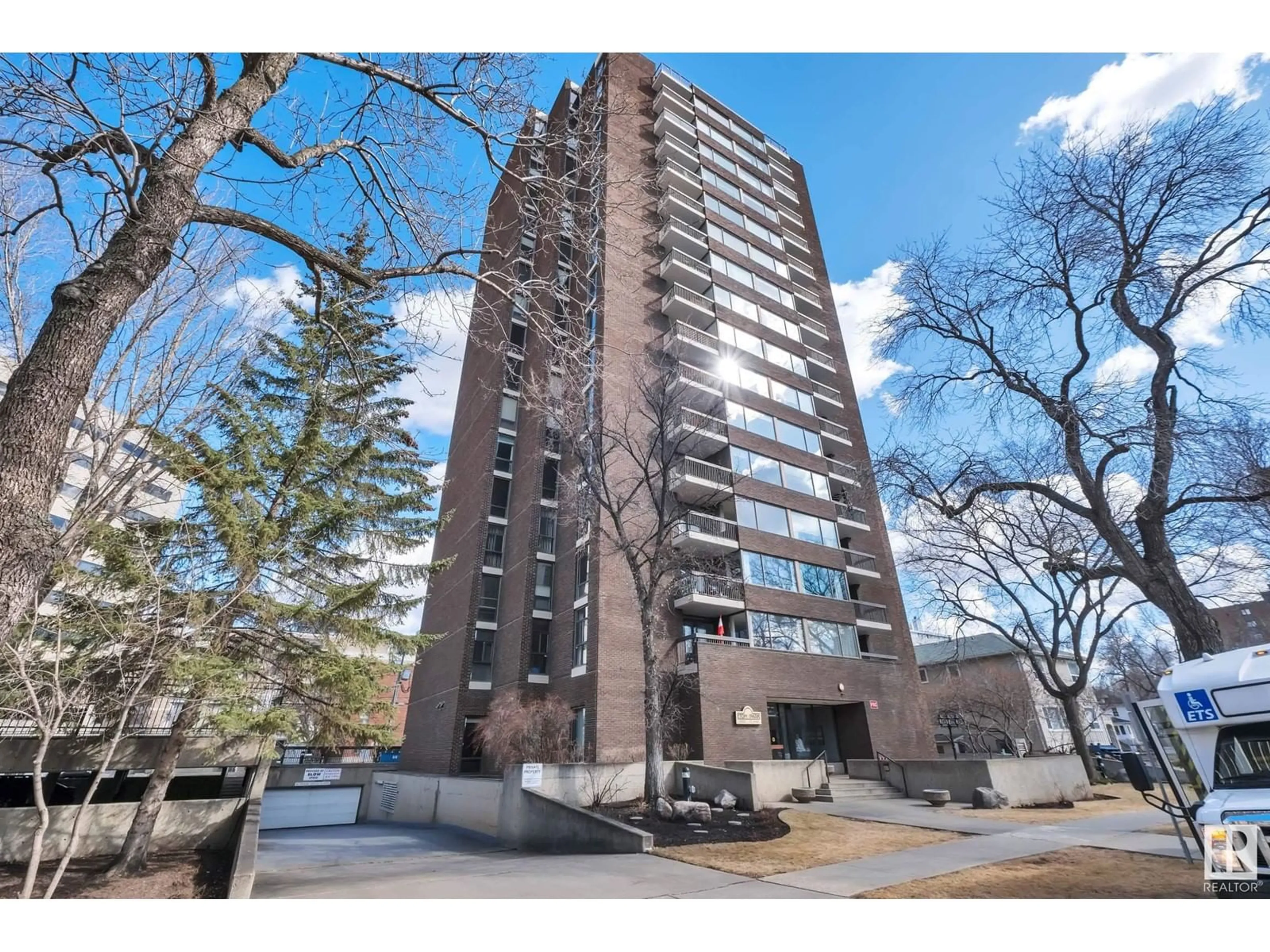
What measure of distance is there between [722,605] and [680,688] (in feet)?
11.7

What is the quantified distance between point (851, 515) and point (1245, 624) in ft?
57.4

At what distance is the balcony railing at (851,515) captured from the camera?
27625 mm

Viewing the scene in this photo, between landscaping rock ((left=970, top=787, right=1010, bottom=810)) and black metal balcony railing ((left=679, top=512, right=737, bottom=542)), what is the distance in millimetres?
11256

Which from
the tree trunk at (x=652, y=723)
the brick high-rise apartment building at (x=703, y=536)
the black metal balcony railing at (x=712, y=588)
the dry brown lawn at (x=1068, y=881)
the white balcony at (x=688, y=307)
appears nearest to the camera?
the dry brown lawn at (x=1068, y=881)

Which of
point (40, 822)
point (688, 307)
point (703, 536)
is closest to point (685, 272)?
point (688, 307)

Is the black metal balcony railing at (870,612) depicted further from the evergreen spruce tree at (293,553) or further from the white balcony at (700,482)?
the evergreen spruce tree at (293,553)

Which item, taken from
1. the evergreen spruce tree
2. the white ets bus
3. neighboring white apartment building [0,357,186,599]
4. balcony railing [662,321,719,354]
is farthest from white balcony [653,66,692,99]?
the white ets bus

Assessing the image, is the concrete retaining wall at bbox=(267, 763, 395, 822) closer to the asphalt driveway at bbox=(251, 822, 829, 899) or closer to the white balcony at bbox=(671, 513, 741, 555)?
the asphalt driveway at bbox=(251, 822, 829, 899)

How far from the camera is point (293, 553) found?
11258 mm

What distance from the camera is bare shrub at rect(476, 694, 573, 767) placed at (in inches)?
678

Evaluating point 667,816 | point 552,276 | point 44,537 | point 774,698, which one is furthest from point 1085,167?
point 774,698

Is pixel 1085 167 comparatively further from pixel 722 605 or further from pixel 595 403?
pixel 722 605

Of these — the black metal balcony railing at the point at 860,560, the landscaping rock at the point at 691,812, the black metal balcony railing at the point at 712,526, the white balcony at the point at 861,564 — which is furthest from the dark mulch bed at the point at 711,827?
the black metal balcony railing at the point at 860,560

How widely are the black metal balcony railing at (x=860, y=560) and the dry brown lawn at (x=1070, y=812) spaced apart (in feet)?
38.6
